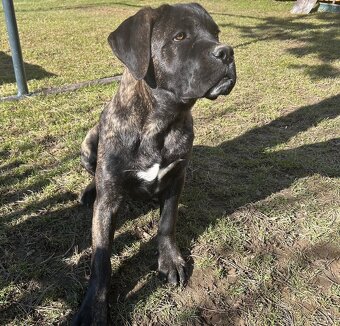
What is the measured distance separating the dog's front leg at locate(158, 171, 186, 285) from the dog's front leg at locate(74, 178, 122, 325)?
39 centimetres

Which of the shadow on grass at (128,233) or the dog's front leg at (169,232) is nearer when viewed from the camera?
the shadow on grass at (128,233)

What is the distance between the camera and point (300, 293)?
2.73 metres

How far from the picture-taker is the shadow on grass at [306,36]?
7.63 m

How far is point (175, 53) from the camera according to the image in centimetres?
250

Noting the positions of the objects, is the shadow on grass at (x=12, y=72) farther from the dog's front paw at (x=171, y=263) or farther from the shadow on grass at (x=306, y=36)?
the dog's front paw at (x=171, y=263)

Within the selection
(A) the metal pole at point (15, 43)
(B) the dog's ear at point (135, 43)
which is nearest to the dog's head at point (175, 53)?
(B) the dog's ear at point (135, 43)

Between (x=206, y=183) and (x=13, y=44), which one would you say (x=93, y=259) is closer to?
(x=206, y=183)

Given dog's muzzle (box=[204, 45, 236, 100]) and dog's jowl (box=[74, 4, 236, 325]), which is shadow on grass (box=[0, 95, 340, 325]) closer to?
dog's jowl (box=[74, 4, 236, 325])

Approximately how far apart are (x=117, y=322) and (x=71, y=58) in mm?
6367

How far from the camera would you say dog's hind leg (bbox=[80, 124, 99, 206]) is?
10.9 feet

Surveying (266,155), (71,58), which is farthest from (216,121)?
(71,58)

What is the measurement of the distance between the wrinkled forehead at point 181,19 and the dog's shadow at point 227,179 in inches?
61.7

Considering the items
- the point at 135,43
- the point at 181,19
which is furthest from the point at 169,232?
the point at 181,19

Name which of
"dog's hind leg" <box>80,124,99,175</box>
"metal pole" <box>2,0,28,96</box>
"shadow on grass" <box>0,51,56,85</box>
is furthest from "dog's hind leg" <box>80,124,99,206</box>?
"shadow on grass" <box>0,51,56,85</box>
